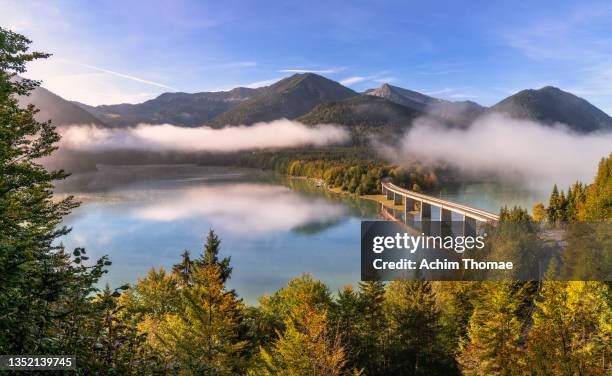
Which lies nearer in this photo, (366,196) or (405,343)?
(405,343)

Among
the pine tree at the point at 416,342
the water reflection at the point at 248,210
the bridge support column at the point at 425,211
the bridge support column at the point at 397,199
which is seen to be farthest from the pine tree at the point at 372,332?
the bridge support column at the point at 397,199

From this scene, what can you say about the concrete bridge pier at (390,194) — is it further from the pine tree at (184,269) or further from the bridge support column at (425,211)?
the pine tree at (184,269)

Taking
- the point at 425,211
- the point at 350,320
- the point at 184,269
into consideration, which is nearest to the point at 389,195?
the point at 425,211

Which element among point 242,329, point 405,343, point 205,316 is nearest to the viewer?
point 205,316

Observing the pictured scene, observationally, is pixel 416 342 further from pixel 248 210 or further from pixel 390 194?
pixel 390 194

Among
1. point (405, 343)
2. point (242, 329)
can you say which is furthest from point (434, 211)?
point (242, 329)

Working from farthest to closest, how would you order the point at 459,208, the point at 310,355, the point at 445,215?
the point at 445,215
the point at 459,208
the point at 310,355

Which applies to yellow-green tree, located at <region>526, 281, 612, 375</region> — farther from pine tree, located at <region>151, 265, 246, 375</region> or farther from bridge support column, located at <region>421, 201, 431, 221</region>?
bridge support column, located at <region>421, 201, 431, 221</region>

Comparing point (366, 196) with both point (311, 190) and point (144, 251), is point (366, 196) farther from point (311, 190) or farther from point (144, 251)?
point (144, 251)
